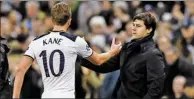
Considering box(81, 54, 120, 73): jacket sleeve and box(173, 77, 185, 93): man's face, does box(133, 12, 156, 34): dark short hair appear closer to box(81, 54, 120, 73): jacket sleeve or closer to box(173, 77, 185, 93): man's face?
box(81, 54, 120, 73): jacket sleeve

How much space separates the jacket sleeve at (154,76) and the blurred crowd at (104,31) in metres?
3.33

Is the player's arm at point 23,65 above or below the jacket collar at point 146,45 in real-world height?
below

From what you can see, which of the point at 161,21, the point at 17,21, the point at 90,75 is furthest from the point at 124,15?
the point at 90,75

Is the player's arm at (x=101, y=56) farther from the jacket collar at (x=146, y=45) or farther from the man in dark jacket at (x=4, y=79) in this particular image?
the man in dark jacket at (x=4, y=79)

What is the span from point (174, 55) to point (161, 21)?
3.92 metres

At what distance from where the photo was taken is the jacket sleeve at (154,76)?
959 centimetres

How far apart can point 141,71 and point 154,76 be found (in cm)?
23

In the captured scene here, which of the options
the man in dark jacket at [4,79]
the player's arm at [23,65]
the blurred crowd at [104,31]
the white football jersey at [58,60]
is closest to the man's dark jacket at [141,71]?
the white football jersey at [58,60]

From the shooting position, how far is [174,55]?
13805 mm

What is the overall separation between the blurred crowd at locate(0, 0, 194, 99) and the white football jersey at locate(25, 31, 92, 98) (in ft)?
12.7

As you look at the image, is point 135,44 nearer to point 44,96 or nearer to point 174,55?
point 44,96

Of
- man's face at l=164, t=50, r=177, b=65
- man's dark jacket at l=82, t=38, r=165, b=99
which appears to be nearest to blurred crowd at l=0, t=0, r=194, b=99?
man's face at l=164, t=50, r=177, b=65

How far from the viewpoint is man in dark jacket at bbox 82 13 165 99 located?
966 centimetres

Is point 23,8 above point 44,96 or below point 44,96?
above
